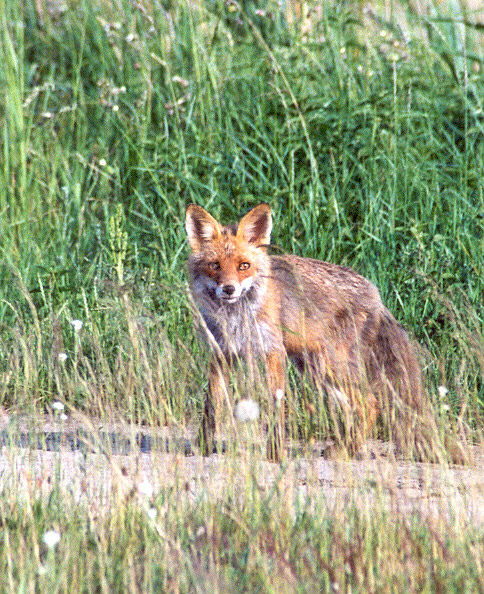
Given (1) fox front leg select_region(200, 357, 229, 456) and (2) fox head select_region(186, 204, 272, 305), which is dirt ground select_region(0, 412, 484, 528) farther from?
(2) fox head select_region(186, 204, 272, 305)

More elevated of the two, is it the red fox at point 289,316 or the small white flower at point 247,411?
the small white flower at point 247,411

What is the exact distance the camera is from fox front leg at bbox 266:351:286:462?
488 cm

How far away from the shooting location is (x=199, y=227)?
579cm

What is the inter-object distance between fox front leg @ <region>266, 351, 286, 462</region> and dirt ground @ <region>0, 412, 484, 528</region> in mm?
116

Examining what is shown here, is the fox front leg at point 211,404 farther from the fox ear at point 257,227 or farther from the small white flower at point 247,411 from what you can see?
the small white flower at point 247,411

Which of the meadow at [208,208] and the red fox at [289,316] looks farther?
the red fox at [289,316]

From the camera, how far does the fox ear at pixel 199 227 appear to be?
5.75 meters

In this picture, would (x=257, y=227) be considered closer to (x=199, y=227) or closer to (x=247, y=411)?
(x=199, y=227)

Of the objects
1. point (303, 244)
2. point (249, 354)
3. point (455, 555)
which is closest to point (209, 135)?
point (303, 244)

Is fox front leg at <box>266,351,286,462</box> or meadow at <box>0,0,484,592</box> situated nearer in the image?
meadow at <box>0,0,484,592</box>

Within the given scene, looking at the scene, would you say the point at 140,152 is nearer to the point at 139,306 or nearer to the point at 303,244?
the point at 303,244

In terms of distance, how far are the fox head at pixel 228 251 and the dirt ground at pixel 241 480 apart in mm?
987

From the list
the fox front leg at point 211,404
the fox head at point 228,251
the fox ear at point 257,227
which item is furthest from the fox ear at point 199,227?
the fox front leg at point 211,404

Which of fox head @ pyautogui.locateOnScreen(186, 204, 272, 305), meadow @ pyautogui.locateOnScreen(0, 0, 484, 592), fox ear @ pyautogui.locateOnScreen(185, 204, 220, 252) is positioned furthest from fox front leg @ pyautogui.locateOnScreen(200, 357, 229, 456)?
fox ear @ pyautogui.locateOnScreen(185, 204, 220, 252)
